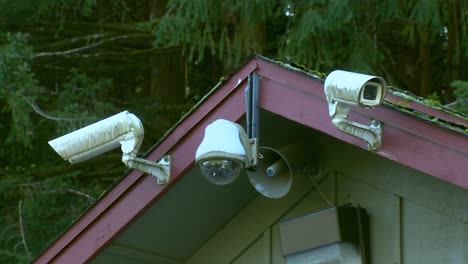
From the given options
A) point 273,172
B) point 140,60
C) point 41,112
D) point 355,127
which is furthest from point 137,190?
point 140,60

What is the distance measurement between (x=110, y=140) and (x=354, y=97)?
130 centimetres

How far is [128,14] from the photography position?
615 inches

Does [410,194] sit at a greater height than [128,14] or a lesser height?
lesser

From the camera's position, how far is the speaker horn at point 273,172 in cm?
613

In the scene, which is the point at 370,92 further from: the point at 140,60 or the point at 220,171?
the point at 140,60

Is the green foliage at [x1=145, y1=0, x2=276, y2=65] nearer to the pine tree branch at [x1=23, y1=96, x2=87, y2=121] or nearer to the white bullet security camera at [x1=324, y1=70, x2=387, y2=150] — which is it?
the pine tree branch at [x1=23, y1=96, x2=87, y2=121]

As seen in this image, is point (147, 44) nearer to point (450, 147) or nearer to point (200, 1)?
point (200, 1)

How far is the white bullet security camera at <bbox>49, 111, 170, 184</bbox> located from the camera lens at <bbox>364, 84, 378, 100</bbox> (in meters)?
1.16

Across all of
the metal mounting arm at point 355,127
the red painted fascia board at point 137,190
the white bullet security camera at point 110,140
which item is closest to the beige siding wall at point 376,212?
the metal mounting arm at point 355,127

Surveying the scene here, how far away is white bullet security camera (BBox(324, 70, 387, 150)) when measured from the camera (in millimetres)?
5145

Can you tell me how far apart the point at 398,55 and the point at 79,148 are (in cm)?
882

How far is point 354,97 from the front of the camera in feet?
16.8

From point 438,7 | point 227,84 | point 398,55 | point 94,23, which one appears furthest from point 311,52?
point 227,84

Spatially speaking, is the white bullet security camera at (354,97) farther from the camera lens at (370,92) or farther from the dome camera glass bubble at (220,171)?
the dome camera glass bubble at (220,171)
